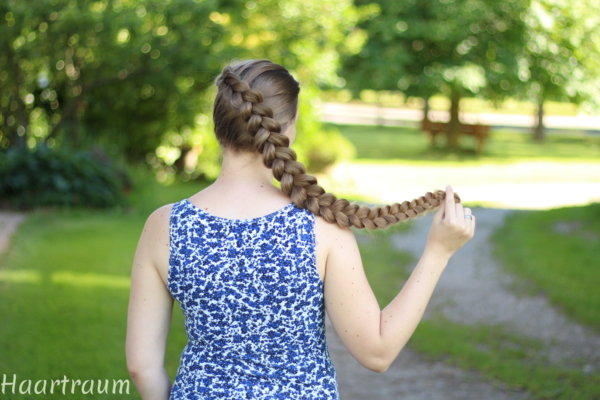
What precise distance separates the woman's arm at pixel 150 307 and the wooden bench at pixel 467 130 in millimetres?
19978

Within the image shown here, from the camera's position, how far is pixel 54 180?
9.15 metres

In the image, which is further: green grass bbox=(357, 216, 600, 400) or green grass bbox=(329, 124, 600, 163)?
green grass bbox=(329, 124, 600, 163)

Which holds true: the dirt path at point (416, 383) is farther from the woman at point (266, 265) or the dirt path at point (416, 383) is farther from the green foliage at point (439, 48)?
the green foliage at point (439, 48)

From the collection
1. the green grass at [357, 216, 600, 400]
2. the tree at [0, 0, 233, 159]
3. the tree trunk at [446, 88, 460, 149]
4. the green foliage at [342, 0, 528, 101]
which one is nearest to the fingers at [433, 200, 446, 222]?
the green grass at [357, 216, 600, 400]

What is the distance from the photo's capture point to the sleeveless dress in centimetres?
155

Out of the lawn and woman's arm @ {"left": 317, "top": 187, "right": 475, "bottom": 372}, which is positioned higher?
woman's arm @ {"left": 317, "top": 187, "right": 475, "bottom": 372}

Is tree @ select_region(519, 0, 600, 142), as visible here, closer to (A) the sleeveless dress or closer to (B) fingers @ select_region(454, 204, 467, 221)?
(B) fingers @ select_region(454, 204, 467, 221)

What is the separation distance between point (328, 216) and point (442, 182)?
1364cm

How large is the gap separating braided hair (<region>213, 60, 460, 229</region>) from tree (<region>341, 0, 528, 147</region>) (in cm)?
1651

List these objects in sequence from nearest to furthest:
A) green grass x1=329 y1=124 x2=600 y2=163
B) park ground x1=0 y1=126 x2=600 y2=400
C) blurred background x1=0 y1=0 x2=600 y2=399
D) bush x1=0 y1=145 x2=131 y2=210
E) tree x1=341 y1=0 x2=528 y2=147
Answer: park ground x1=0 y1=126 x2=600 y2=400, blurred background x1=0 y1=0 x2=600 y2=399, bush x1=0 y1=145 x2=131 y2=210, tree x1=341 y1=0 x2=528 y2=147, green grass x1=329 y1=124 x2=600 y2=163

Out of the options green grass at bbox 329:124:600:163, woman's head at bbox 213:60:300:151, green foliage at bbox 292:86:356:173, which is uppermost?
woman's head at bbox 213:60:300:151

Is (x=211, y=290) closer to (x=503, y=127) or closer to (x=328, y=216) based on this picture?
(x=328, y=216)

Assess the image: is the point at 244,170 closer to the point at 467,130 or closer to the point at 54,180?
the point at 54,180

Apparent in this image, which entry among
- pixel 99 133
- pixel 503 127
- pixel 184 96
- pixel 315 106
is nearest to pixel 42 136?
pixel 99 133
